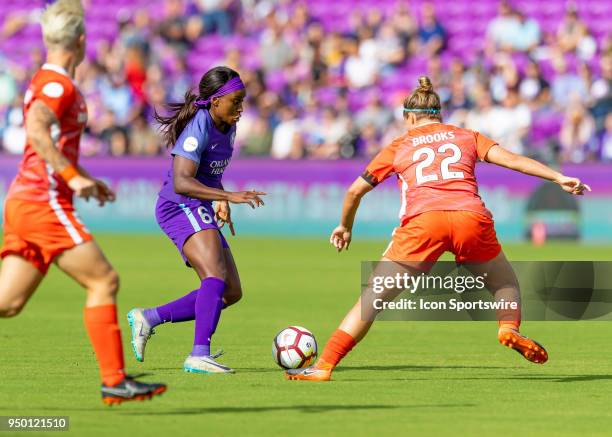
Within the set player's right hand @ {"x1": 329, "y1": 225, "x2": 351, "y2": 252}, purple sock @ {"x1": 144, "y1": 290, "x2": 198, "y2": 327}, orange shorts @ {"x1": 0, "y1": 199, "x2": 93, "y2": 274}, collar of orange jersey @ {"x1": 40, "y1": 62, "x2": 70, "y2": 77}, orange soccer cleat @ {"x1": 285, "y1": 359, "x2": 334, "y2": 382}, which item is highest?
collar of orange jersey @ {"x1": 40, "y1": 62, "x2": 70, "y2": 77}

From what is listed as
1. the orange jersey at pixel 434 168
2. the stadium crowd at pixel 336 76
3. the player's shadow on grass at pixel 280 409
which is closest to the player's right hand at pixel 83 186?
the player's shadow on grass at pixel 280 409

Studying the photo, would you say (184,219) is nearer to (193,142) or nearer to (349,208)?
(193,142)

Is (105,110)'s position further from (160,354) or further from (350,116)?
(160,354)

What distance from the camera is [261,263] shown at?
19062 millimetres

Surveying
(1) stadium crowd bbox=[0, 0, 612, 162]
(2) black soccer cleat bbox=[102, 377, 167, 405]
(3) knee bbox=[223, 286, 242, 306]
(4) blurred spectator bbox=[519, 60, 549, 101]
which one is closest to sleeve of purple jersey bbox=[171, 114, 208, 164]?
(3) knee bbox=[223, 286, 242, 306]

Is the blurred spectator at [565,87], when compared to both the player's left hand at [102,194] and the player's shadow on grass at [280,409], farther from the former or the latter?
the player's left hand at [102,194]

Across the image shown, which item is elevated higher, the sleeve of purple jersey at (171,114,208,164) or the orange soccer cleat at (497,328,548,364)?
the sleeve of purple jersey at (171,114,208,164)

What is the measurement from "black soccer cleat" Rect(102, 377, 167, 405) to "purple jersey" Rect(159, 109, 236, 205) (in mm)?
2599

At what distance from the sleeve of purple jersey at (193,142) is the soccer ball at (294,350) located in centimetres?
135

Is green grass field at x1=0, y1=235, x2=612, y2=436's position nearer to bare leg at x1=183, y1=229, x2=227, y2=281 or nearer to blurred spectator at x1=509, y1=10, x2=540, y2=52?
bare leg at x1=183, y1=229, x2=227, y2=281

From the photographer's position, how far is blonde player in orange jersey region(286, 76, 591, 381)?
347 inches

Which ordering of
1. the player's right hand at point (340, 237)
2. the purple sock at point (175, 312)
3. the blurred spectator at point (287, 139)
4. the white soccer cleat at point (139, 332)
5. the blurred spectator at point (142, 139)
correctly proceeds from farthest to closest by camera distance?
the blurred spectator at point (142, 139) < the blurred spectator at point (287, 139) < the purple sock at point (175, 312) < the white soccer cleat at point (139, 332) < the player's right hand at point (340, 237)

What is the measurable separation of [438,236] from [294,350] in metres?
1.34

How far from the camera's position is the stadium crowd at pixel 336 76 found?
2355cm
